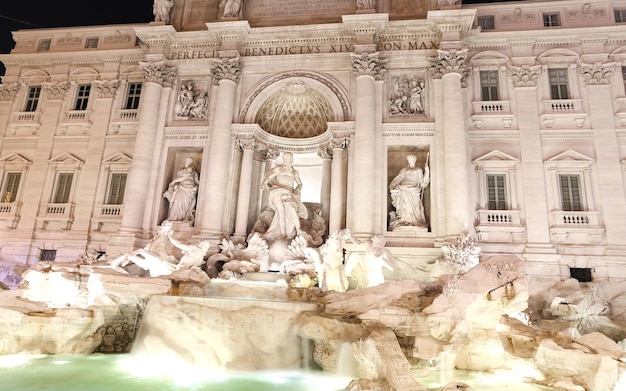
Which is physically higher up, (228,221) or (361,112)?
(361,112)

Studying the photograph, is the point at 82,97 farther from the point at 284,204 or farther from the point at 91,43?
the point at 284,204

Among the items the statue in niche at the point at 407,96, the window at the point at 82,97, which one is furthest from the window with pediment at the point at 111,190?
the statue in niche at the point at 407,96

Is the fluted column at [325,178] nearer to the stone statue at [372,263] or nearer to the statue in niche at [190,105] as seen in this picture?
the statue in niche at [190,105]

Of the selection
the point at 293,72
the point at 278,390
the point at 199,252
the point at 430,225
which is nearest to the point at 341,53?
the point at 293,72

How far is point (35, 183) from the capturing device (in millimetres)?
21016

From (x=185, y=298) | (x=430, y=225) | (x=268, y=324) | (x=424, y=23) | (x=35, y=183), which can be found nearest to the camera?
(x=268, y=324)

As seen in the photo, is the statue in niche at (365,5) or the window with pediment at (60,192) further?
the window with pediment at (60,192)

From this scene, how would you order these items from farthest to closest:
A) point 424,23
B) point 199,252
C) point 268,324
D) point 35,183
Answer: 1. point 35,183
2. point 424,23
3. point 199,252
4. point 268,324

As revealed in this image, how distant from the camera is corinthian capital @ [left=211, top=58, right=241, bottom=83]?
19.3 metres

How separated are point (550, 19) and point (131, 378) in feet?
67.4

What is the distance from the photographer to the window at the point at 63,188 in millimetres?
20812

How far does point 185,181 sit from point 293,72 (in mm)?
6667

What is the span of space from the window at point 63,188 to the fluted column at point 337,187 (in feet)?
41.1

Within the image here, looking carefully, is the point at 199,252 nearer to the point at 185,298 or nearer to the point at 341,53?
the point at 185,298
